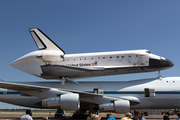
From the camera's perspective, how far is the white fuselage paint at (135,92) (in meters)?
16.7

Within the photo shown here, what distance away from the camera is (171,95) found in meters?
16.7

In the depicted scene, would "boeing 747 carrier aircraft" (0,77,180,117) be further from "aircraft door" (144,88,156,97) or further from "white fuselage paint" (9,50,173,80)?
"white fuselage paint" (9,50,173,80)

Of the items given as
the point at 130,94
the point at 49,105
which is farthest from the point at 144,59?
the point at 49,105

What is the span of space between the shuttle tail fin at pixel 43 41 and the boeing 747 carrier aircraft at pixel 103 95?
3588mm

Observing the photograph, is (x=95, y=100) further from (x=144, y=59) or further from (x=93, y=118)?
(x=93, y=118)

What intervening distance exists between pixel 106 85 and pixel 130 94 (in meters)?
2.44

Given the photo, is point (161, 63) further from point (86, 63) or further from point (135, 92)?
point (86, 63)

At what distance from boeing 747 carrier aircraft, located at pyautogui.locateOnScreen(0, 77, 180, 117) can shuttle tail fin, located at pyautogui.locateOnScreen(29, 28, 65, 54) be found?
3588 mm

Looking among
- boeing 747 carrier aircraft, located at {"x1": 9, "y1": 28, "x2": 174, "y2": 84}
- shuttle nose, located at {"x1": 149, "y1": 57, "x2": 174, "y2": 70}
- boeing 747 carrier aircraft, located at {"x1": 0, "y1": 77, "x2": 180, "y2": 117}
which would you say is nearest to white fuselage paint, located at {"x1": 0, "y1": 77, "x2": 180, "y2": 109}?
boeing 747 carrier aircraft, located at {"x1": 0, "y1": 77, "x2": 180, "y2": 117}

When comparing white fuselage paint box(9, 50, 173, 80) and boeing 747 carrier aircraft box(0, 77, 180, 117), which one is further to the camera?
white fuselage paint box(9, 50, 173, 80)

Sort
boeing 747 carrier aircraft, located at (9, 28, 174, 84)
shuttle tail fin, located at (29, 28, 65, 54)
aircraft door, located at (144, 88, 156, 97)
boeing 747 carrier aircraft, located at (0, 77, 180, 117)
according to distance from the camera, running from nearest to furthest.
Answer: boeing 747 carrier aircraft, located at (0, 77, 180, 117), boeing 747 carrier aircraft, located at (9, 28, 174, 84), aircraft door, located at (144, 88, 156, 97), shuttle tail fin, located at (29, 28, 65, 54)

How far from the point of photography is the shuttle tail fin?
17.5 meters

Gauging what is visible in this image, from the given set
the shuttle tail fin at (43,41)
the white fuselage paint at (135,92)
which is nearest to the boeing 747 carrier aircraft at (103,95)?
the white fuselage paint at (135,92)

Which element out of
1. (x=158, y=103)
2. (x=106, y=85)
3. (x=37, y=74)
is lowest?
(x=158, y=103)
